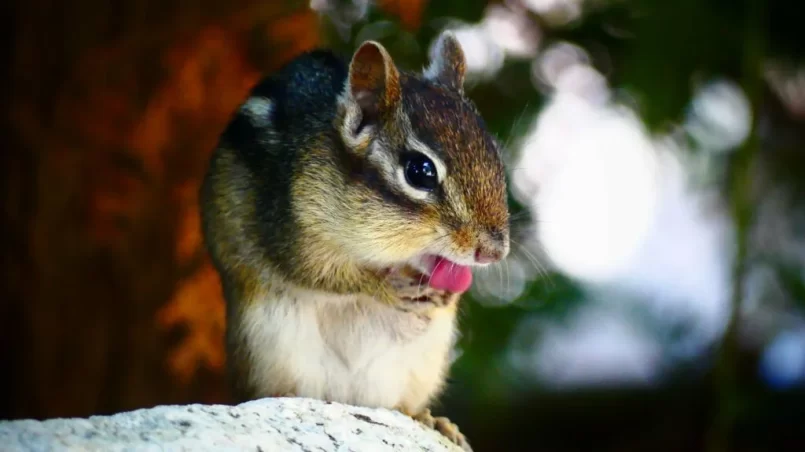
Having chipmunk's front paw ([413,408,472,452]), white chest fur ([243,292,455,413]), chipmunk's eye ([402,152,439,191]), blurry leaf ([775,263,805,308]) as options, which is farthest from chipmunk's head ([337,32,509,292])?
blurry leaf ([775,263,805,308])

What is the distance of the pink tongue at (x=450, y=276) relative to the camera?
36.5 inches

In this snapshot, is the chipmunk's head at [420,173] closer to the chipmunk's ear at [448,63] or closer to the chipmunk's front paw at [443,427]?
the chipmunk's ear at [448,63]

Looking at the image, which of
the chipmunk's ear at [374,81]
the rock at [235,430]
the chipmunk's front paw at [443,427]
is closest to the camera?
the rock at [235,430]

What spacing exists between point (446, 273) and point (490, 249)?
3.0 inches

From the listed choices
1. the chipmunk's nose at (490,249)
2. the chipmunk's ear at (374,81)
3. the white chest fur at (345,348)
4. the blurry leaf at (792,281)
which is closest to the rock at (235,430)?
the white chest fur at (345,348)

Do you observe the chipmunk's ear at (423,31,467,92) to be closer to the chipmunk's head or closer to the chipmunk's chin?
the chipmunk's head

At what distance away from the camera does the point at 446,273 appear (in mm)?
936

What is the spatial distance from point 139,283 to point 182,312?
0.32 ft

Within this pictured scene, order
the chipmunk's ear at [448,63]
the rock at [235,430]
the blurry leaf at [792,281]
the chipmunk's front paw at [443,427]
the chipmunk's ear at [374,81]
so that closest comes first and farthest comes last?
the rock at [235,430] → the chipmunk's ear at [374,81] → the chipmunk's ear at [448,63] → the chipmunk's front paw at [443,427] → the blurry leaf at [792,281]

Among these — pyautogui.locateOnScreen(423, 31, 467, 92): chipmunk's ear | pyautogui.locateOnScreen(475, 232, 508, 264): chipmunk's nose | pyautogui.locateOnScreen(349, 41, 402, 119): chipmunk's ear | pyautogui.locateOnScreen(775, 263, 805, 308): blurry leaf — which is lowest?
pyautogui.locateOnScreen(775, 263, 805, 308): blurry leaf

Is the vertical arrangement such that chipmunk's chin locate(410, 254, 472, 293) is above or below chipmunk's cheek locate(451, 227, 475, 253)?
below

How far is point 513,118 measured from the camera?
149 cm

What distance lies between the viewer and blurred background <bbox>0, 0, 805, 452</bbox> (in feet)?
3.74

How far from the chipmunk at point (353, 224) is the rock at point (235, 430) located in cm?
10
